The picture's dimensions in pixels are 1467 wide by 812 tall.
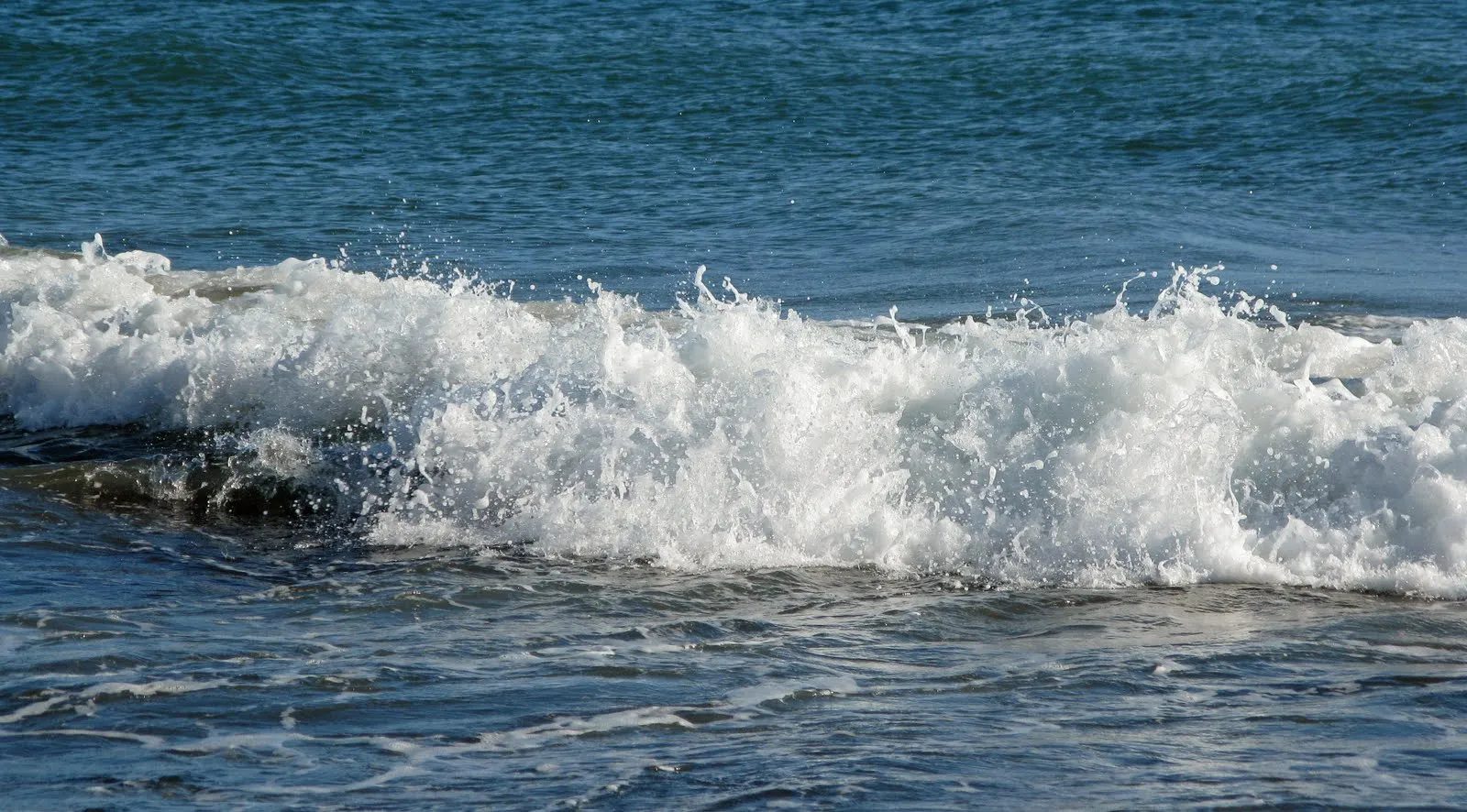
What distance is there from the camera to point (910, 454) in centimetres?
677

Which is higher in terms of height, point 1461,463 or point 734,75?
point 734,75

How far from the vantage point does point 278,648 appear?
16.4 feet

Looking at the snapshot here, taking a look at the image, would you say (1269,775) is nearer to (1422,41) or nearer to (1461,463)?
(1461,463)

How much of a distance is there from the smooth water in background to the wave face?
0.07 feet

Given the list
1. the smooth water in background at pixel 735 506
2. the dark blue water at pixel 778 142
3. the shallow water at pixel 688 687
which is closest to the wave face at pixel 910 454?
the smooth water in background at pixel 735 506

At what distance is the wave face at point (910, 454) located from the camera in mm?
6129

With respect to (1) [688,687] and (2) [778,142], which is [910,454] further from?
(2) [778,142]

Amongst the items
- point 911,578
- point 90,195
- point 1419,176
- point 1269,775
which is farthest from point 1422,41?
point 1269,775

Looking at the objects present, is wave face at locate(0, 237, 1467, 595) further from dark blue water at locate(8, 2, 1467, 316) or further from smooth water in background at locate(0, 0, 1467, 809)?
dark blue water at locate(8, 2, 1467, 316)

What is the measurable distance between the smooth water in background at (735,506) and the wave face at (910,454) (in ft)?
0.07

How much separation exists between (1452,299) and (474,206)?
8.42 meters

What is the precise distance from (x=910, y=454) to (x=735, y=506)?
84 centimetres

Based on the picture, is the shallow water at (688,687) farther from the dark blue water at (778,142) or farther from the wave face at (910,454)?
the dark blue water at (778,142)

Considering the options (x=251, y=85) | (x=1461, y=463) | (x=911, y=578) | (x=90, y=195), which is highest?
(x=251, y=85)
